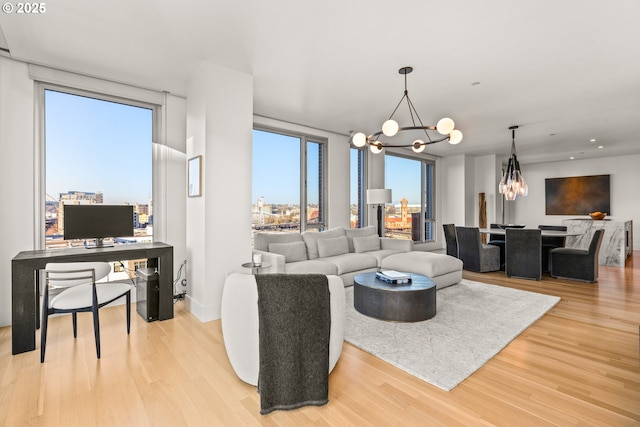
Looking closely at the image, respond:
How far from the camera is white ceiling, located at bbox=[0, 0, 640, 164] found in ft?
8.16

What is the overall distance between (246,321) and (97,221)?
2.51 m

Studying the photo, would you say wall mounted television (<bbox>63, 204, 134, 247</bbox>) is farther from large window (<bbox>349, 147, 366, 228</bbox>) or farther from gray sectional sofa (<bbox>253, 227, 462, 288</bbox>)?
large window (<bbox>349, 147, 366, 228</bbox>)

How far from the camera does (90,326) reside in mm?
3264

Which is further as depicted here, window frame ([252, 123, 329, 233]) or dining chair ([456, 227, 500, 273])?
dining chair ([456, 227, 500, 273])

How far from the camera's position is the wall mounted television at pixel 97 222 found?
3.29m

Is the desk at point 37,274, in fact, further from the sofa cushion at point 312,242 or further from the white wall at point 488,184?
the white wall at point 488,184

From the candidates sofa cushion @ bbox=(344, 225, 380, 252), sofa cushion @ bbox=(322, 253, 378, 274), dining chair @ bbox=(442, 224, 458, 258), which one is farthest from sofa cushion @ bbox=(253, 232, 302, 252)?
dining chair @ bbox=(442, 224, 458, 258)

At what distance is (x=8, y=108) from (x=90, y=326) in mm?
2400

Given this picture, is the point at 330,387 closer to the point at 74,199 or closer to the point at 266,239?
the point at 266,239

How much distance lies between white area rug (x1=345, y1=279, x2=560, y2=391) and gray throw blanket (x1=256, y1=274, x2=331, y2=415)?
31.7 inches

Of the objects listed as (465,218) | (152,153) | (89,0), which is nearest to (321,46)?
(89,0)

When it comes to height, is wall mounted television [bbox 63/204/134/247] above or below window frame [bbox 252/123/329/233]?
below

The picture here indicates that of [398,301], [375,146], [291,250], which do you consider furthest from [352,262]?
[375,146]

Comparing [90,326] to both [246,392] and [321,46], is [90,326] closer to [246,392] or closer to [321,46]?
[246,392]
